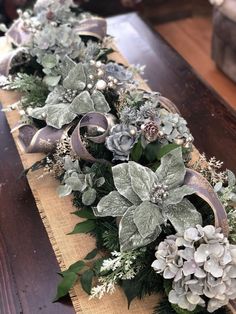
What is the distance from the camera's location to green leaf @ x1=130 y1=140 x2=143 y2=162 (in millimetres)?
903

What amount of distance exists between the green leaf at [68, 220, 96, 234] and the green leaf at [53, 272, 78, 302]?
8 centimetres

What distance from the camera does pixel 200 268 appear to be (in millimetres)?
731

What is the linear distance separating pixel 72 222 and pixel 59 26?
572 mm

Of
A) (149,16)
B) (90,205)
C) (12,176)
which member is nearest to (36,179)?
(12,176)

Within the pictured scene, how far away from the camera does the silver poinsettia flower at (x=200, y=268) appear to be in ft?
2.38

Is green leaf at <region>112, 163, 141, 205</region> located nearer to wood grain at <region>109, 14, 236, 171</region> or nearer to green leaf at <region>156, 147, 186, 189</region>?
green leaf at <region>156, 147, 186, 189</region>

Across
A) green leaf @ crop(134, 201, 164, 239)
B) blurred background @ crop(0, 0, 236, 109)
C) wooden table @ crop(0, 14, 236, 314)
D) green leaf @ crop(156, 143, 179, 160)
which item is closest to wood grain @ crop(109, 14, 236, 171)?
wooden table @ crop(0, 14, 236, 314)

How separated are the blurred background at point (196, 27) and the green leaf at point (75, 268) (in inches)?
43.6

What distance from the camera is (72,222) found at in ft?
3.18

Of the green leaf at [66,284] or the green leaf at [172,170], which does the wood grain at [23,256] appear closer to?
the green leaf at [66,284]

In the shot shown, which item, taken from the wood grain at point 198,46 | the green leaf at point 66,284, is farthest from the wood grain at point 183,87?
the wood grain at point 198,46

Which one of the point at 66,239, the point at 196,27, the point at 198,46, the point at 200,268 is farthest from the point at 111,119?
the point at 196,27

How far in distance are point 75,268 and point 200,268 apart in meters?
0.24

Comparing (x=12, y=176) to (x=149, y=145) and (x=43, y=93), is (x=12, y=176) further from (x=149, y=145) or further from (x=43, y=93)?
(x=149, y=145)
